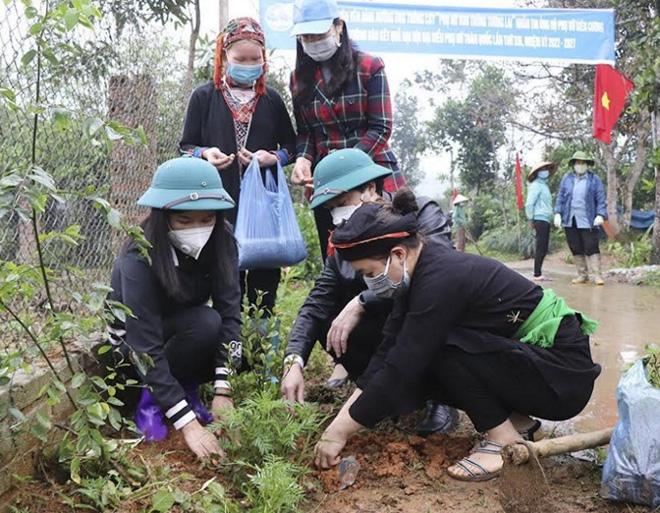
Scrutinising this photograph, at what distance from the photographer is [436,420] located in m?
2.77

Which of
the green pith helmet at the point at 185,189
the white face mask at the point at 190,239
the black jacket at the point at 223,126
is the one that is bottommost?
the white face mask at the point at 190,239

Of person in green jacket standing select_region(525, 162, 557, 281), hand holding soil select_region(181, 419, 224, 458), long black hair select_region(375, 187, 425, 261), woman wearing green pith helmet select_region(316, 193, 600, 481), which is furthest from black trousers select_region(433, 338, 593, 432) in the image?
person in green jacket standing select_region(525, 162, 557, 281)

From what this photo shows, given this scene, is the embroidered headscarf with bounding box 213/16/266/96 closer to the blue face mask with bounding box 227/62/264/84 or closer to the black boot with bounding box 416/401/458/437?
the blue face mask with bounding box 227/62/264/84

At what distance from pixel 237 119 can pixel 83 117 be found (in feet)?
5.75

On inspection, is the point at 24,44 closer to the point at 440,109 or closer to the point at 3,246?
the point at 3,246

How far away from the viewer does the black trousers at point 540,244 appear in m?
9.21

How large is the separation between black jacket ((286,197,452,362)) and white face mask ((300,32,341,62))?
89cm

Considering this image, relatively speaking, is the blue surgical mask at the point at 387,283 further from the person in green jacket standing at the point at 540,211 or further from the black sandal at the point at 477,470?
the person in green jacket standing at the point at 540,211

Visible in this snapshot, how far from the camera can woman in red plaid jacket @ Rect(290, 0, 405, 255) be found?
10.9 feet

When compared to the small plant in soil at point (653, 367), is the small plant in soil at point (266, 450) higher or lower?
lower

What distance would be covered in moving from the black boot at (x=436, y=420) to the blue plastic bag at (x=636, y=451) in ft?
2.51

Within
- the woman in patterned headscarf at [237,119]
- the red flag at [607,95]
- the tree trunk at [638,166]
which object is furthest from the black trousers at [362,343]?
the tree trunk at [638,166]

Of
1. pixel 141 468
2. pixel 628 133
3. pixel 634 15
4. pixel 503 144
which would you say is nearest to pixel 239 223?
pixel 141 468

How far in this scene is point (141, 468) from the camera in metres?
2.16
